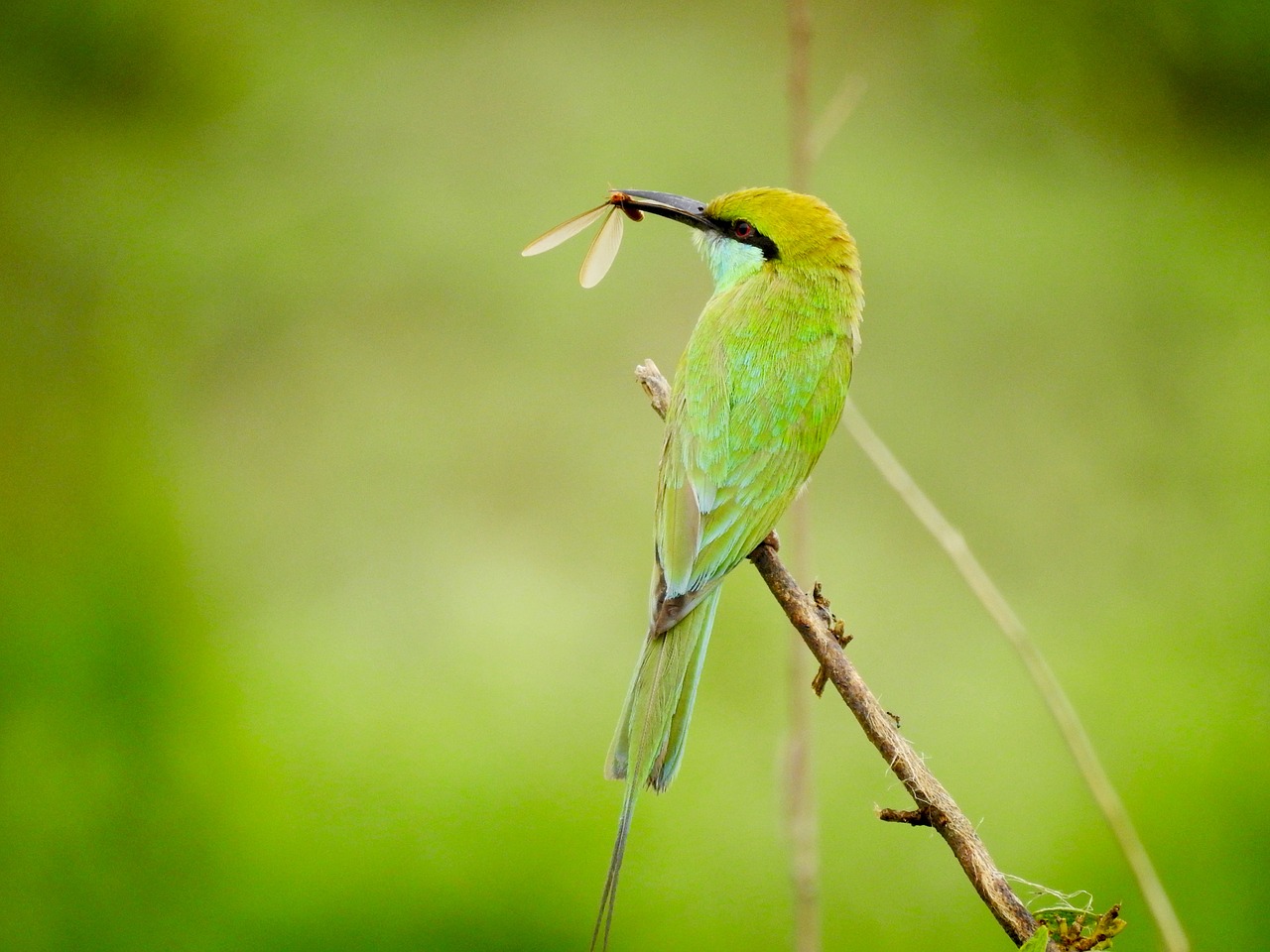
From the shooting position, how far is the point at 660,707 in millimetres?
1196

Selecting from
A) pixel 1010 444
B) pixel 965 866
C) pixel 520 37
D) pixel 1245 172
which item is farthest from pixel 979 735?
pixel 520 37

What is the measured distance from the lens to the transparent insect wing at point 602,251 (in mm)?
1355

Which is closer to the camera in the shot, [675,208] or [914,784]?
[914,784]

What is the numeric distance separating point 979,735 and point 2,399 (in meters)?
2.77

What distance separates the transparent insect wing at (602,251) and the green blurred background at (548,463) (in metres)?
1.27

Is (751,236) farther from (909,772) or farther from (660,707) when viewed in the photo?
(909,772)

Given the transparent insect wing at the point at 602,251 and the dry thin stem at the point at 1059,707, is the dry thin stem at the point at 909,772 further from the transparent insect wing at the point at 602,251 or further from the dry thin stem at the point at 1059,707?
the transparent insect wing at the point at 602,251

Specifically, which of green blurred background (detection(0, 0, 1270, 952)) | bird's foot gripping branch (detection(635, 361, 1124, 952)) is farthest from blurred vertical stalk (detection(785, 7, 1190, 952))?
green blurred background (detection(0, 0, 1270, 952))

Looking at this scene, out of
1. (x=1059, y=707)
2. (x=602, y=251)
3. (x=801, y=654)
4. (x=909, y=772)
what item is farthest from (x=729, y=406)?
(x=909, y=772)

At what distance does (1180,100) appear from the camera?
3.13 metres

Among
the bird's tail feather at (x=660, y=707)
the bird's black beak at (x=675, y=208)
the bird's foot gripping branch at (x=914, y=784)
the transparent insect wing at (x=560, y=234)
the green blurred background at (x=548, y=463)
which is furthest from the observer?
the green blurred background at (x=548, y=463)

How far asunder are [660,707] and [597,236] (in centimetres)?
63

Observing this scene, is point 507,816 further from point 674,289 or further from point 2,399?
point 2,399

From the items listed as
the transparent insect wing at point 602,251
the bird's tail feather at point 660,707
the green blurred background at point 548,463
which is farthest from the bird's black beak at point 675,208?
the green blurred background at point 548,463
